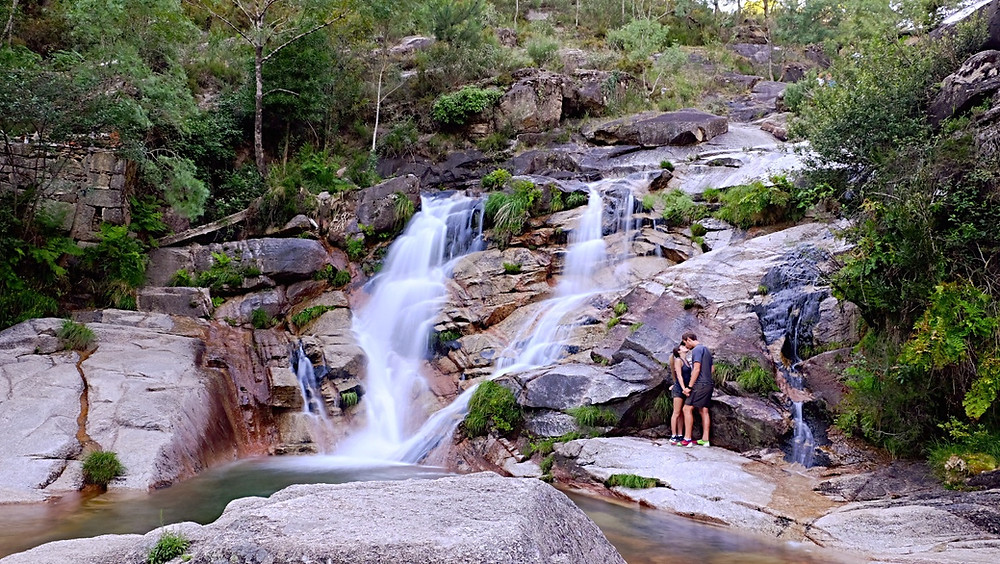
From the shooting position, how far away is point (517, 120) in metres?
23.2

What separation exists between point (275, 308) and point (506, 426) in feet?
23.2

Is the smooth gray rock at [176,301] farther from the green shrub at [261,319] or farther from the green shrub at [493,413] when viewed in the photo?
the green shrub at [493,413]

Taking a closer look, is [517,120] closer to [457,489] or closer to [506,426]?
[506,426]

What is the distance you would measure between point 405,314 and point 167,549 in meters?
10.8

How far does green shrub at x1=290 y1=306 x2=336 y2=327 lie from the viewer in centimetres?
1441

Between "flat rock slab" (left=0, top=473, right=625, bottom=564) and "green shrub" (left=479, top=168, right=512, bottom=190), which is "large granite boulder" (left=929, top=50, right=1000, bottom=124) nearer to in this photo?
"flat rock slab" (left=0, top=473, right=625, bottom=564)

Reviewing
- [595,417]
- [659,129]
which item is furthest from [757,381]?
[659,129]

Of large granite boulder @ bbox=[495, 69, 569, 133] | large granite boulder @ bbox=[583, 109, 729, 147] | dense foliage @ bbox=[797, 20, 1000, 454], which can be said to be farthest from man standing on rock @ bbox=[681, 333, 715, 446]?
large granite boulder @ bbox=[495, 69, 569, 133]

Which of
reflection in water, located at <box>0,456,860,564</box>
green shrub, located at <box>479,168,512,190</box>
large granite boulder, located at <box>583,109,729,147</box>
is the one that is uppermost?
large granite boulder, located at <box>583,109,729,147</box>

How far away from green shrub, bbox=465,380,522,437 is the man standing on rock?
2616 mm

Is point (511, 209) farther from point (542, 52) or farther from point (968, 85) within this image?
point (542, 52)

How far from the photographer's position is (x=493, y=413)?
10430mm

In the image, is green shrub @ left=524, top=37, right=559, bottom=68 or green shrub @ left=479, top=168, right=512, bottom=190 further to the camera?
green shrub @ left=524, top=37, right=559, bottom=68

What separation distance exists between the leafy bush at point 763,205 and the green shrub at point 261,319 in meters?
10.9
